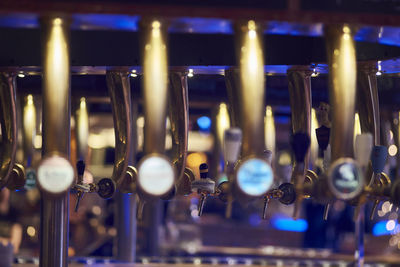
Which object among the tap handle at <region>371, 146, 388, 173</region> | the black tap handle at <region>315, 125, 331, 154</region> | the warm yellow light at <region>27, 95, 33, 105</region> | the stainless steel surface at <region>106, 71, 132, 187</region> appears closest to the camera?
the black tap handle at <region>315, 125, 331, 154</region>

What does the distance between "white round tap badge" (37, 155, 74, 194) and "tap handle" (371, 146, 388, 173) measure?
77.2 inches

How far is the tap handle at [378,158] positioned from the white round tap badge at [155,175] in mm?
1560

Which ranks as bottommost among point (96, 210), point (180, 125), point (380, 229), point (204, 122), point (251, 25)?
point (380, 229)

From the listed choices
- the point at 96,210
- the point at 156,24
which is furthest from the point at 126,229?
the point at 96,210

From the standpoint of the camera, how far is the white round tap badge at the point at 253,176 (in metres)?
3.15

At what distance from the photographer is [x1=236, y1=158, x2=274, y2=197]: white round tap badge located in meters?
3.15

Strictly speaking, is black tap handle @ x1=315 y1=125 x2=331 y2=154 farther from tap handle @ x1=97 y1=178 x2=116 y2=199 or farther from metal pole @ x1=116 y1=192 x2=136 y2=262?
metal pole @ x1=116 y1=192 x2=136 y2=262

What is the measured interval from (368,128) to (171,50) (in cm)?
144

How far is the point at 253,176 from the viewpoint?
3162mm

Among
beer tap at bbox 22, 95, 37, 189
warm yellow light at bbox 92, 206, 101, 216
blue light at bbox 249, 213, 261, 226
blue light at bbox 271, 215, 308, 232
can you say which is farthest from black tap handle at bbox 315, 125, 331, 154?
blue light at bbox 271, 215, 308, 232

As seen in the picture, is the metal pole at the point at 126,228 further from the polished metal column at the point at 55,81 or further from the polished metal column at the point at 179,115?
the polished metal column at the point at 55,81

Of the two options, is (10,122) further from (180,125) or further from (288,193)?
(288,193)

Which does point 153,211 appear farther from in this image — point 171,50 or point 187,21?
point 187,21

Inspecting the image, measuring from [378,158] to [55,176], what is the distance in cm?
206
